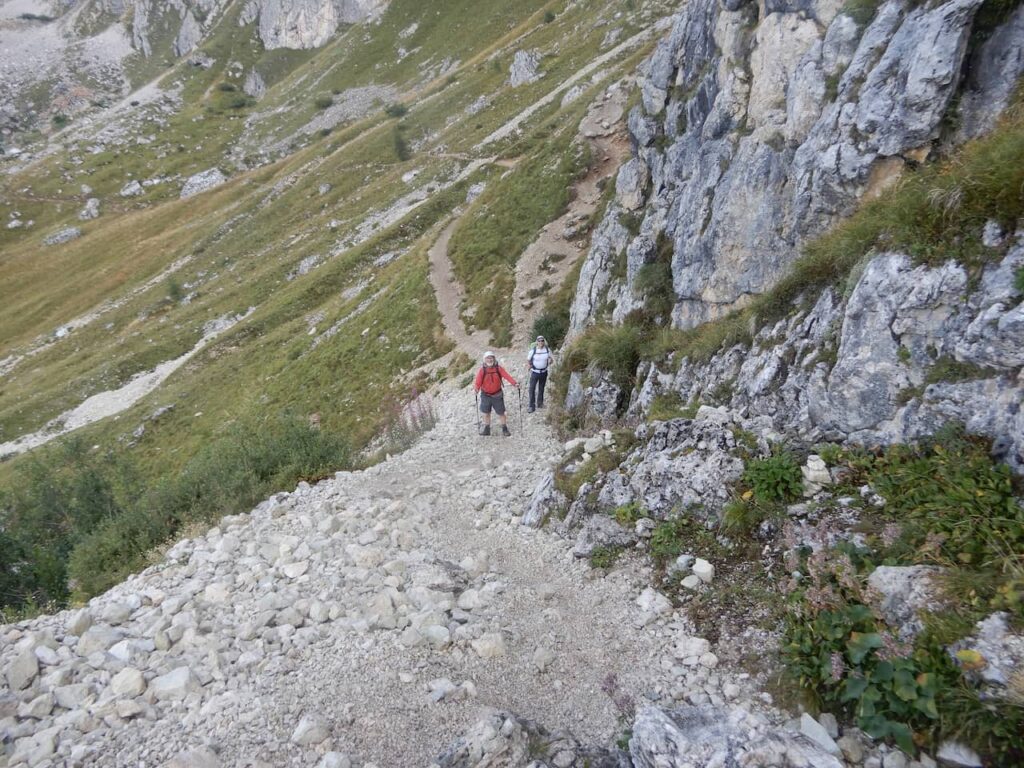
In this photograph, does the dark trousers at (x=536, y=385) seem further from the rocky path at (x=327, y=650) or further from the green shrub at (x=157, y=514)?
the rocky path at (x=327, y=650)

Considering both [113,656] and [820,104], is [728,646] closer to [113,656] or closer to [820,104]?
[113,656]

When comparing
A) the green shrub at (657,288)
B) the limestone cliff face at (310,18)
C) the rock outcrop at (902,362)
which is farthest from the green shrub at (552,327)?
the limestone cliff face at (310,18)

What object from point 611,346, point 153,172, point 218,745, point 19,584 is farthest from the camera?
point 153,172

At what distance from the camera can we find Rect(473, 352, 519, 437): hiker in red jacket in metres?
16.7

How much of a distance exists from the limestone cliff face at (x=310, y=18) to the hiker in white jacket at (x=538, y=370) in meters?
211

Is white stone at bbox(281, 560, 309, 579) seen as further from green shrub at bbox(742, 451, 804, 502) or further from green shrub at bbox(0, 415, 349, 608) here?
green shrub at bbox(742, 451, 804, 502)

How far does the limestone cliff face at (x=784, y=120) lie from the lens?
1016 cm

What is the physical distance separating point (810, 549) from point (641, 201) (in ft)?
77.0

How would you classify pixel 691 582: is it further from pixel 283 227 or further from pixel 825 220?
pixel 283 227

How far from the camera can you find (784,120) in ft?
49.8

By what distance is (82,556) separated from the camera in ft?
40.3

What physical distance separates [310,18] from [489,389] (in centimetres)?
22191

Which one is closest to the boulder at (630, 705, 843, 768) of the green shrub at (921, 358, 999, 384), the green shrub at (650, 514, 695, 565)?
the green shrub at (650, 514, 695, 565)

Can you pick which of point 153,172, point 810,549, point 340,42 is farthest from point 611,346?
point 340,42
